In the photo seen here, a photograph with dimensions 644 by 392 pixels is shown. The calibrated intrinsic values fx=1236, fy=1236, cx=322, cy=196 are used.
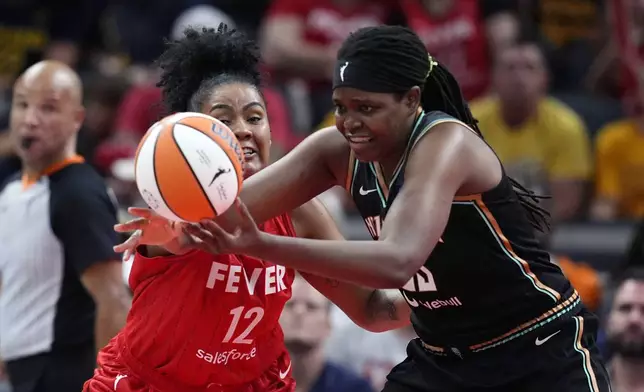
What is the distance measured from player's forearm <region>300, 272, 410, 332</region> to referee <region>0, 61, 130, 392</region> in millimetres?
1066

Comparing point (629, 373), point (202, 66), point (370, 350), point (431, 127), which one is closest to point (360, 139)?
point (431, 127)

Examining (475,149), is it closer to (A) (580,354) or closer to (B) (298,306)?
(A) (580,354)

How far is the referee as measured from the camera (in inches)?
204

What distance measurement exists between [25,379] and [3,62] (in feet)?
16.8

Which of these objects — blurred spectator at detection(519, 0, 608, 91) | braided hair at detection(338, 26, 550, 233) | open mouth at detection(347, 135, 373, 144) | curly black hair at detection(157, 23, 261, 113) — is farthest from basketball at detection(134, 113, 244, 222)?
blurred spectator at detection(519, 0, 608, 91)

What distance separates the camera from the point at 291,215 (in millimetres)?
4426

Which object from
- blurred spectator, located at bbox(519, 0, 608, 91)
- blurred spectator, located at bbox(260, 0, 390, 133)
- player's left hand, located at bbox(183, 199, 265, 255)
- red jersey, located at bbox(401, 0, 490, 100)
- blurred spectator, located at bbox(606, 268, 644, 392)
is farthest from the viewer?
blurred spectator, located at bbox(519, 0, 608, 91)

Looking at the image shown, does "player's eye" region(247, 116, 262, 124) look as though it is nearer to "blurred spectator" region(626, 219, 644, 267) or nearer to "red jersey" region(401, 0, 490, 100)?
"blurred spectator" region(626, 219, 644, 267)

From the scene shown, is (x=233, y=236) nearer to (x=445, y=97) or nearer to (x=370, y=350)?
(x=445, y=97)

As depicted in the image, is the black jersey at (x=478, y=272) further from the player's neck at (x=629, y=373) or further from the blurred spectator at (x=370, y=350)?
the blurred spectator at (x=370, y=350)

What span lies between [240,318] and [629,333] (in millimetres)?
2888

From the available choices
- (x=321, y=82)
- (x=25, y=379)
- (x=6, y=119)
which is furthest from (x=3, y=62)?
(x=25, y=379)

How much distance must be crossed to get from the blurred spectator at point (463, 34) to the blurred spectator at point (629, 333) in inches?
A: 115

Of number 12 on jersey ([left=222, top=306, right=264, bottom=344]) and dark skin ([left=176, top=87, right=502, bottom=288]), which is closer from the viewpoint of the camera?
dark skin ([left=176, top=87, right=502, bottom=288])
